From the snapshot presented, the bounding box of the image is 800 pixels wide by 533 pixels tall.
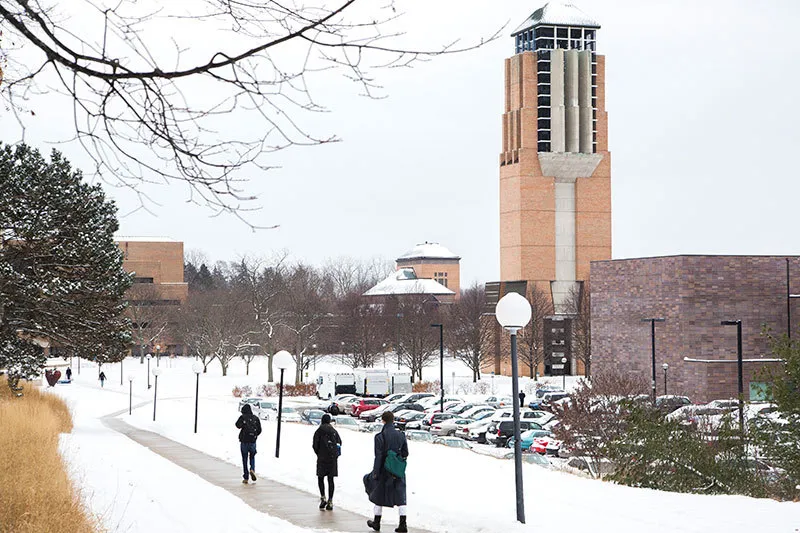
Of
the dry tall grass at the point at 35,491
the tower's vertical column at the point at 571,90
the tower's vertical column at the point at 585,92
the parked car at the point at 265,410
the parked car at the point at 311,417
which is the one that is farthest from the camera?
the tower's vertical column at the point at 585,92

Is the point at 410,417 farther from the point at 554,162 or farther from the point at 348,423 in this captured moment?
the point at 554,162

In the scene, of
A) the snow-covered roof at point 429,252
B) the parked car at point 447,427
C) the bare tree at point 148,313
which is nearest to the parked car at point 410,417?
the parked car at point 447,427

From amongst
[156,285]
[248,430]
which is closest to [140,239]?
[156,285]

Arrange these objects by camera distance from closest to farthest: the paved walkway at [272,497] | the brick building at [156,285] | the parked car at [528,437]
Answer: the paved walkway at [272,497], the parked car at [528,437], the brick building at [156,285]

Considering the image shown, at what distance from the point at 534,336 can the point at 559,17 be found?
27632 mm

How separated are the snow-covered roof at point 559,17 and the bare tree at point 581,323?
2287 cm

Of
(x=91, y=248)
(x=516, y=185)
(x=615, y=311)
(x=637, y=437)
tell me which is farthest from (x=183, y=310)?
(x=637, y=437)

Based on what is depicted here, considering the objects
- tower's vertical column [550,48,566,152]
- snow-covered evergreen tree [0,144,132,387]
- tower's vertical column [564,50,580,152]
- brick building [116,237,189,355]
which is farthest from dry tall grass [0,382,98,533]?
brick building [116,237,189,355]

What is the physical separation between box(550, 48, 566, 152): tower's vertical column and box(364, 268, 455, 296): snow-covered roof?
42.6 meters

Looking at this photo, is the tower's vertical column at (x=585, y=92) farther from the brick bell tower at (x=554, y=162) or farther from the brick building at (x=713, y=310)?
the brick building at (x=713, y=310)

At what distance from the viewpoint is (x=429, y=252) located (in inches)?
6949

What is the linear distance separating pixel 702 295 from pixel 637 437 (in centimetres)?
4664

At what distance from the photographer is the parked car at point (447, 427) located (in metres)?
46.0

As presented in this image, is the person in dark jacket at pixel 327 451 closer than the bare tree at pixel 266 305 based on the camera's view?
Yes
